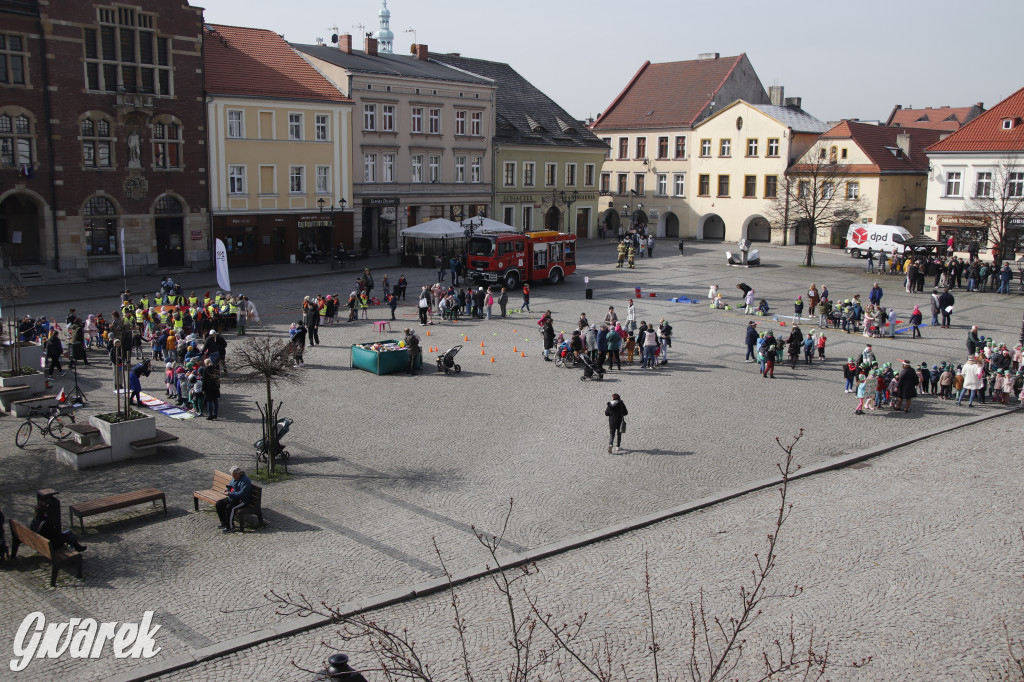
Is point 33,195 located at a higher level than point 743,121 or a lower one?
lower

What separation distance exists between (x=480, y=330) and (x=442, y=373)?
6.65 meters

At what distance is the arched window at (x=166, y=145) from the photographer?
43.5 m

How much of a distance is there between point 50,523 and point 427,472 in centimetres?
661

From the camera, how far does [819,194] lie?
61.1 metres

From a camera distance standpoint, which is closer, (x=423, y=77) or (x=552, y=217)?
(x=423, y=77)

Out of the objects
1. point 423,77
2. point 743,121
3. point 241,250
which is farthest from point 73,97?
point 743,121

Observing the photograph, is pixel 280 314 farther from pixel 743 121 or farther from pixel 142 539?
pixel 743 121

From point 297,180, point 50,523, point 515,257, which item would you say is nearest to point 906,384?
point 50,523

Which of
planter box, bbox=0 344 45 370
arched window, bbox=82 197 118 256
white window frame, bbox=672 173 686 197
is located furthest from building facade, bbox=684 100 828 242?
planter box, bbox=0 344 45 370

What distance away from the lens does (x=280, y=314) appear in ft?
Answer: 110

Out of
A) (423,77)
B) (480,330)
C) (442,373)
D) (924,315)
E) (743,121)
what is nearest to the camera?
(442,373)

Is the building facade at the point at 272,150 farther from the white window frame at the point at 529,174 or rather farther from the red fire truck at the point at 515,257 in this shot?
the white window frame at the point at 529,174

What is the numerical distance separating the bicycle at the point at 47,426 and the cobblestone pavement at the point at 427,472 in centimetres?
46

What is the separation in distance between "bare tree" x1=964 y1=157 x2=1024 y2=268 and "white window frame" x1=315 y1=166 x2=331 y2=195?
1422 inches
